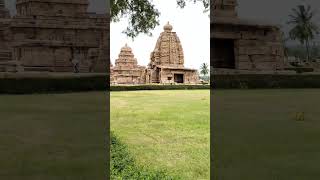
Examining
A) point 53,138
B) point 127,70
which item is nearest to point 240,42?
point 53,138

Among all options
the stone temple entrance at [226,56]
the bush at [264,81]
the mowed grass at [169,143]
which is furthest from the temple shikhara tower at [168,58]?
the stone temple entrance at [226,56]

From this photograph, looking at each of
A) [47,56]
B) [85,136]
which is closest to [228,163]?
[85,136]

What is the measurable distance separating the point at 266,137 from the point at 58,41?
388 cm

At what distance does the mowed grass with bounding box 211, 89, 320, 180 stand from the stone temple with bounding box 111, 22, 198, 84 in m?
25.7

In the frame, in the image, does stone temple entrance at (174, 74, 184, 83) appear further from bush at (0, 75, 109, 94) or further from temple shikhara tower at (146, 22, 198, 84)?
bush at (0, 75, 109, 94)

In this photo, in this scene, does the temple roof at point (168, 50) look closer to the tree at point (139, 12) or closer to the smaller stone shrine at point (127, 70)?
the smaller stone shrine at point (127, 70)

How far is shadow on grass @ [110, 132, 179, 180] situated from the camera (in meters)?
4.45

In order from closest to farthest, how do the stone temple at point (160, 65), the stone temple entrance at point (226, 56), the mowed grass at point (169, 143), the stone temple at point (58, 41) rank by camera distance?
the mowed grass at point (169, 143) < the stone temple at point (58, 41) < the stone temple entrance at point (226, 56) < the stone temple at point (160, 65)

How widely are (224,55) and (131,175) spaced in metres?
3.81

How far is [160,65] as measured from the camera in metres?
37.9

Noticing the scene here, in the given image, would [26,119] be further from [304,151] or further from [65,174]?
[304,151]

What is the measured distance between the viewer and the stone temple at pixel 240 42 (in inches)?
295

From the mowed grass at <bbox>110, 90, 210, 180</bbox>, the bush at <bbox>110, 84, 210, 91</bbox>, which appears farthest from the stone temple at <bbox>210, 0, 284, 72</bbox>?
the bush at <bbox>110, 84, 210, 91</bbox>

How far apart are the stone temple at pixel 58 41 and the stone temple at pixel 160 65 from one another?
3020 centimetres
